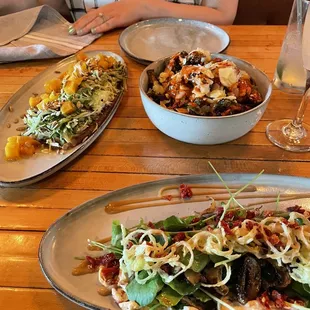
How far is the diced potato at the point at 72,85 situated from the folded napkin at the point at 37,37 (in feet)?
1.14

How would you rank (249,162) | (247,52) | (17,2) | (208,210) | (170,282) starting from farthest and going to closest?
(17,2) < (247,52) < (249,162) < (208,210) < (170,282)

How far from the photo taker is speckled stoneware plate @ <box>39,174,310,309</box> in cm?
73

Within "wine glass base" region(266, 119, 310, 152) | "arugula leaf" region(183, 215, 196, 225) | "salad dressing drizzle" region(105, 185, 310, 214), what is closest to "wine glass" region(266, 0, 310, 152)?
"wine glass base" region(266, 119, 310, 152)

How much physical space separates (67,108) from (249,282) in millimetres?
700

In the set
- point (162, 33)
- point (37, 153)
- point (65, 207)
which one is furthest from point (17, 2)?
point (65, 207)

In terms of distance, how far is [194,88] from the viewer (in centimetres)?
106

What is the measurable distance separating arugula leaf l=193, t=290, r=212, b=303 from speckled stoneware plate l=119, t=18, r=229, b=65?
37.1 inches

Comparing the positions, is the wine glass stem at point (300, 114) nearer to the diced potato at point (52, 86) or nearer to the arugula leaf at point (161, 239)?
the arugula leaf at point (161, 239)

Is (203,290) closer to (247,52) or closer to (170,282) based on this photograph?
(170,282)

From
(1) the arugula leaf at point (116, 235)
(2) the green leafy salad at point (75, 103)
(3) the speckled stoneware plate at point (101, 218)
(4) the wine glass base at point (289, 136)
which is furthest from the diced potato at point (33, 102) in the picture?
(4) the wine glass base at point (289, 136)

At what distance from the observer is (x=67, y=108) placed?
3.67 ft

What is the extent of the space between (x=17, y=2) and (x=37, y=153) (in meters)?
1.22

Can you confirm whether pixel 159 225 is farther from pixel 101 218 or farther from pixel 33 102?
pixel 33 102

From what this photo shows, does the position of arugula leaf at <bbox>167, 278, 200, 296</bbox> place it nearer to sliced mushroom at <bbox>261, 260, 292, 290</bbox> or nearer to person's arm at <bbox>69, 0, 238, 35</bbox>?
sliced mushroom at <bbox>261, 260, 292, 290</bbox>
